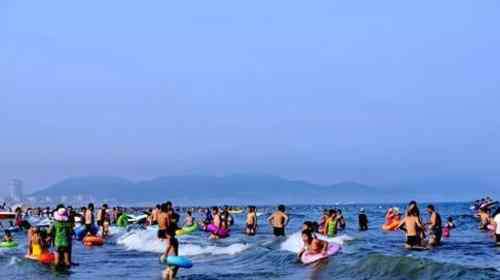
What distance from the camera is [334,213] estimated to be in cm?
3228

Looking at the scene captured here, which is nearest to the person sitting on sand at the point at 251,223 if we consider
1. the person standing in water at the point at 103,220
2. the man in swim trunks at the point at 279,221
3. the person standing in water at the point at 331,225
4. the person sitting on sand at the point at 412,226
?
the person standing in water at the point at 331,225

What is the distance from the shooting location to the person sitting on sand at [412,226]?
22.3 meters

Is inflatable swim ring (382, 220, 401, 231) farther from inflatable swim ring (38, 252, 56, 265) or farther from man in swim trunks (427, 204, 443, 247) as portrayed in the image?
inflatable swim ring (38, 252, 56, 265)

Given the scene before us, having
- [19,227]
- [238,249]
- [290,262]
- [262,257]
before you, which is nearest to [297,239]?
[238,249]

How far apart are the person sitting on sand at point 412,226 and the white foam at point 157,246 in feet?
17.1

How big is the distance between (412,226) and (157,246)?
9.57 m

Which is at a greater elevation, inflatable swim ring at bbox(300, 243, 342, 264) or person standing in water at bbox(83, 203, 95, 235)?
person standing in water at bbox(83, 203, 95, 235)

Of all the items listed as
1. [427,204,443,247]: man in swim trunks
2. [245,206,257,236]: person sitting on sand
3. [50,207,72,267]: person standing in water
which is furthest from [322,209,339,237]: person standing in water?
[50,207,72,267]: person standing in water

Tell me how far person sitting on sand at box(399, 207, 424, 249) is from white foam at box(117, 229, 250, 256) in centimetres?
520

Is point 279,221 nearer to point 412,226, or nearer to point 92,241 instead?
point 92,241

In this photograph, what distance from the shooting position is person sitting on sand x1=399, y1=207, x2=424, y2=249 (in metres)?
22.3

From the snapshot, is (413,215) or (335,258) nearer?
(335,258)

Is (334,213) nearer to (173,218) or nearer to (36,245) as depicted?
(173,218)

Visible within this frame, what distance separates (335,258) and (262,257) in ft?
10.4
